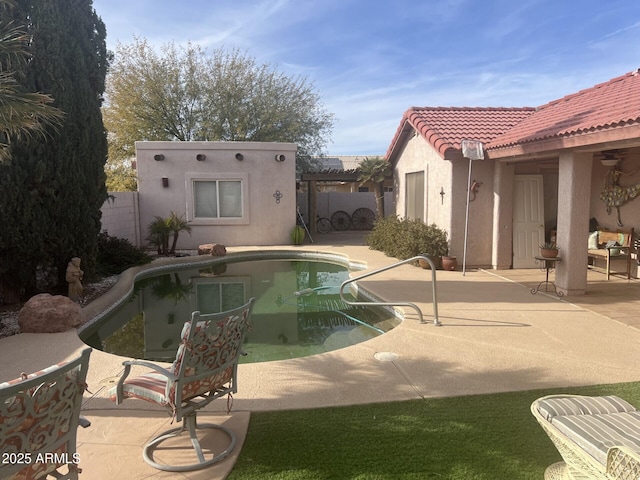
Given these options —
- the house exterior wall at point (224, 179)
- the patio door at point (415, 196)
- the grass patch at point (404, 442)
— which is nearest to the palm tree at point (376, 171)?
the patio door at point (415, 196)

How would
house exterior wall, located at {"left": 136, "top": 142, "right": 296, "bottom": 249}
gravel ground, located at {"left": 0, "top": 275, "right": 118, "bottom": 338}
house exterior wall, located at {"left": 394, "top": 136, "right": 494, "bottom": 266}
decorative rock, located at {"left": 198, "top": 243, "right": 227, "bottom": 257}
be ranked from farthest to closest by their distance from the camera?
1. house exterior wall, located at {"left": 136, "top": 142, "right": 296, "bottom": 249}
2. decorative rock, located at {"left": 198, "top": 243, "right": 227, "bottom": 257}
3. house exterior wall, located at {"left": 394, "top": 136, "right": 494, "bottom": 266}
4. gravel ground, located at {"left": 0, "top": 275, "right": 118, "bottom": 338}

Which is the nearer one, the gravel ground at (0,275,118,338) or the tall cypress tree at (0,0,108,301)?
the gravel ground at (0,275,118,338)

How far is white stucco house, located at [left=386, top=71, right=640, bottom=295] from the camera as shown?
26.5 ft

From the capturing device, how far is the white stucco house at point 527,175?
809cm

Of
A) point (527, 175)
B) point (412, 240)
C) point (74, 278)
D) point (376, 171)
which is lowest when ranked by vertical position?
point (74, 278)

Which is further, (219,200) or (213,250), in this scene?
(219,200)

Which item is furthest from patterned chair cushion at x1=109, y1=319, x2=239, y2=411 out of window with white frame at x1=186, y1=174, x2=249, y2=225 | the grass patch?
window with white frame at x1=186, y1=174, x2=249, y2=225

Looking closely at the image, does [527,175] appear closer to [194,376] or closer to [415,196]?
[415,196]

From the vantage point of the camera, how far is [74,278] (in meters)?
8.35

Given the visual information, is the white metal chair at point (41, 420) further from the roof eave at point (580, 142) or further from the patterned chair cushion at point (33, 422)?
the roof eave at point (580, 142)

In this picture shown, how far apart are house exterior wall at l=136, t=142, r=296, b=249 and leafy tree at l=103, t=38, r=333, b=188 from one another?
9.08 metres

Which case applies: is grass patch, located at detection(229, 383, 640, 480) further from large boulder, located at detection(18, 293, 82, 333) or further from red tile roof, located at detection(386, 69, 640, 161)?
red tile roof, located at detection(386, 69, 640, 161)

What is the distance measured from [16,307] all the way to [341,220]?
17253 mm

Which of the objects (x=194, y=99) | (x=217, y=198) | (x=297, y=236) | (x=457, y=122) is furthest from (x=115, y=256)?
(x=194, y=99)
